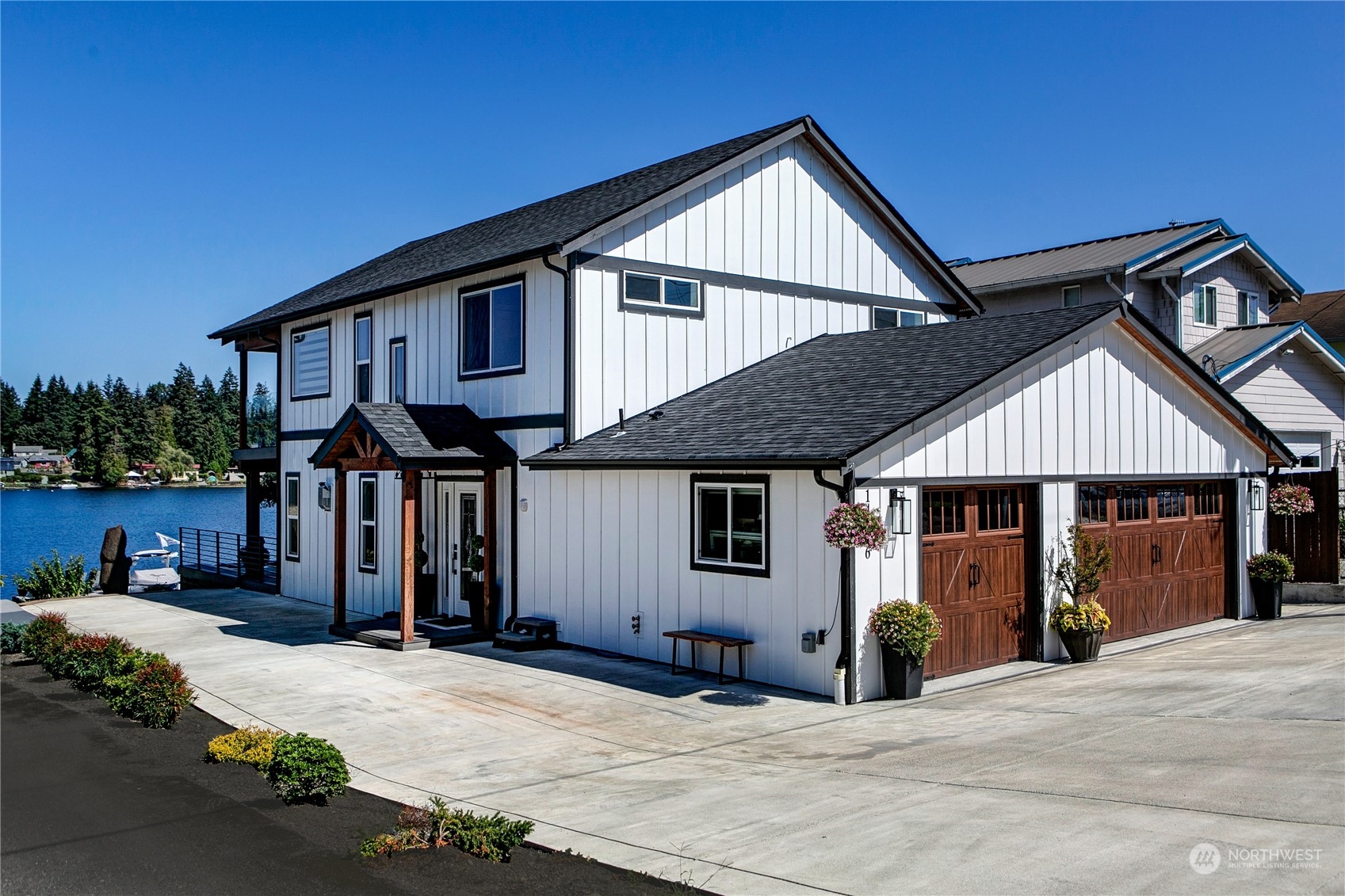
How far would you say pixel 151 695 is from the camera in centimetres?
1033

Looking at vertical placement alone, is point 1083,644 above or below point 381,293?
below

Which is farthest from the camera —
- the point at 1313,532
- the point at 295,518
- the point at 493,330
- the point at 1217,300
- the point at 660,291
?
the point at 1217,300

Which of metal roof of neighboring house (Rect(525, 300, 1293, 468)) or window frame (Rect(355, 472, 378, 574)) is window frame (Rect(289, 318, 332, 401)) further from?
metal roof of neighboring house (Rect(525, 300, 1293, 468))

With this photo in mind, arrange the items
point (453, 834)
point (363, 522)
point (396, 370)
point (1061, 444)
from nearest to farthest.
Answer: point (453, 834), point (1061, 444), point (396, 370), point (363, 522)

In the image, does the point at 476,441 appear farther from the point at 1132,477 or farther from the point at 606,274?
the point at 1132,477

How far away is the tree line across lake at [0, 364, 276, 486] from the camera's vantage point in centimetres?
10069

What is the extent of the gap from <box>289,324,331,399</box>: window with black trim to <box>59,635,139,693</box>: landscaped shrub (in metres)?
8.63

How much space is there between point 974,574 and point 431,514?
935 centimetres

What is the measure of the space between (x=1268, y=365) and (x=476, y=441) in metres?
18.7

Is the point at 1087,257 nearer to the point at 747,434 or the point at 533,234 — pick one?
the point at 533,234

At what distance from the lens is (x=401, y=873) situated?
6203mm

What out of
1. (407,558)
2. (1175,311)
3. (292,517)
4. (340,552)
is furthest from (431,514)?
(1175,311)

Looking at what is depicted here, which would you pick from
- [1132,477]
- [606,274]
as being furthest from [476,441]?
[1132,477]

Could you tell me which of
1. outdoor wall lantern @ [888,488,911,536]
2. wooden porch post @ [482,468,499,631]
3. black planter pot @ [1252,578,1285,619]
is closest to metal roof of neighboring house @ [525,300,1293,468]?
outdoor wall lantern @ [888,488,911,536]
